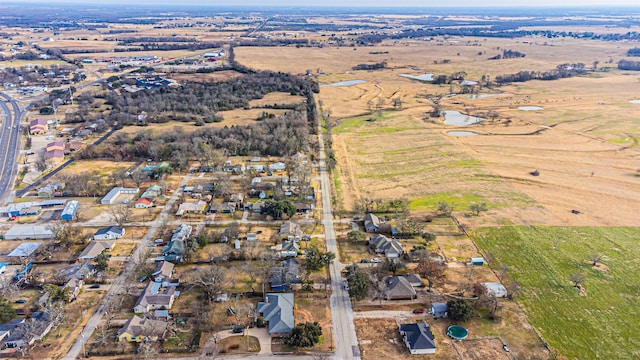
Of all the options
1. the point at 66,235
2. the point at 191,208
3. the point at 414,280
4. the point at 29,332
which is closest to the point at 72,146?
the point at 66,235

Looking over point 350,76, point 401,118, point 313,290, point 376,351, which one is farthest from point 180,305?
point 350,76

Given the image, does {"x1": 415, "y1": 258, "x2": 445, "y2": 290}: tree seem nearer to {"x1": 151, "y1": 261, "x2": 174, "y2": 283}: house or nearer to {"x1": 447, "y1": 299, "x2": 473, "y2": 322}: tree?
{"x1": 447, "y1": 299, "x2": 473, "y2": 322}: tree

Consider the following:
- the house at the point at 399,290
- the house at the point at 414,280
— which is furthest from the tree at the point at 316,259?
the house at the point at 414,280

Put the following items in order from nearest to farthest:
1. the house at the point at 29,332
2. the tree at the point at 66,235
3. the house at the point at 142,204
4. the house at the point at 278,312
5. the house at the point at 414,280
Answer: the house at the point at 29,332 < the house at the point at 278,312 < the house at the point at 414,280 < the tree at the point at 66,235 < the house at the point at 142,204

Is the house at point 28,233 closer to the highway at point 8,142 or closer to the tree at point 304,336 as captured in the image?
the highway at point 8,142

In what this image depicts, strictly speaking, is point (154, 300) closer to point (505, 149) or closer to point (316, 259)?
point (316, 259)
